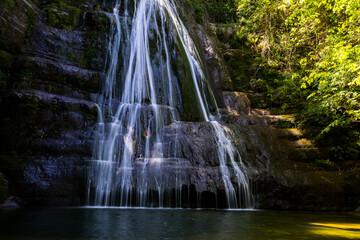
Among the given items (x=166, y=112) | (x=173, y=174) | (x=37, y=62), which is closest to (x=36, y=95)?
(x=37, y=62)

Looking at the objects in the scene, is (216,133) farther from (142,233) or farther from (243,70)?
(243,70)

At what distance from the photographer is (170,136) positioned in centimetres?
679

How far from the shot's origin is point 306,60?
930 centimetres

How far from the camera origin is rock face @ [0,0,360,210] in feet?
18.1

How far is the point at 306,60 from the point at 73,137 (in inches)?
345

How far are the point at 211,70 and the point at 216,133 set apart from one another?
608 centimetres

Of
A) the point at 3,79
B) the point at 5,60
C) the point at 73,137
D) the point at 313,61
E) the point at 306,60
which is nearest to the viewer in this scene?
the point at 73,137

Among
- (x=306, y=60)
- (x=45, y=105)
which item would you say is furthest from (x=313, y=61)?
(x=45, y=105)

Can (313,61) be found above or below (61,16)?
below

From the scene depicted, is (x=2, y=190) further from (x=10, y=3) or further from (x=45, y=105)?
(x=10, y=3)

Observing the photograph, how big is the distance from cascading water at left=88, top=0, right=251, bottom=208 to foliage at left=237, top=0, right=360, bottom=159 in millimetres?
3609

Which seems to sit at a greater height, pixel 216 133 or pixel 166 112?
pixel 166 112

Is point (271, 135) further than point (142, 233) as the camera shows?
Yes

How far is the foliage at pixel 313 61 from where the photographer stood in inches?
294
